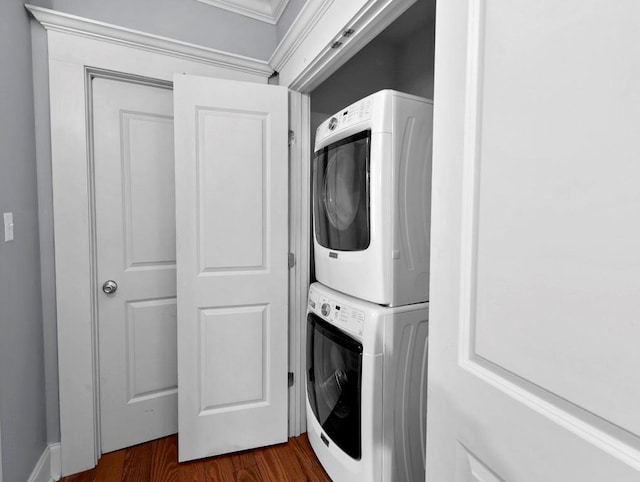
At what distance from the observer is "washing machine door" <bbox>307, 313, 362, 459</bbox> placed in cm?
137

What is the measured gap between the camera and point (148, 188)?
1902mm

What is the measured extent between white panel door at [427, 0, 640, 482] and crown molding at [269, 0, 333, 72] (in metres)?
0.86

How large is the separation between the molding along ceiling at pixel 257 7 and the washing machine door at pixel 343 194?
100cm

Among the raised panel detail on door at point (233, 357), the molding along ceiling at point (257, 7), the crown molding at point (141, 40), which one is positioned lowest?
the raised panel detail on door at point (233, 357)

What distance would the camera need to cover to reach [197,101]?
1.73 m

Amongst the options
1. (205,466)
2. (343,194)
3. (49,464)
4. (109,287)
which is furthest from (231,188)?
(49,464)

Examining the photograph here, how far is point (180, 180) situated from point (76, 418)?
131 centimetres

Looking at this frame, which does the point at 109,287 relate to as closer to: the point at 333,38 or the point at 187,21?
the point at 187,21

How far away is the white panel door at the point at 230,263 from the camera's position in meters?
1.75

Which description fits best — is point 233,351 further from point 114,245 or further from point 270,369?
point 114,245

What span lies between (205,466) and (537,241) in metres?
1.94

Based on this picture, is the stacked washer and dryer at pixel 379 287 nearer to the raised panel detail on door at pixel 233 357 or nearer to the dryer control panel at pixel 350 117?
the dryer control panel at pixel 350 117

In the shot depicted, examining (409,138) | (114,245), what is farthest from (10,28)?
(409,138)

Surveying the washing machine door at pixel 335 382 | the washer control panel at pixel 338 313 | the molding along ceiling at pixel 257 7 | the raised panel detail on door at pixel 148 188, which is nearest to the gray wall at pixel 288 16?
the molding along ceiling at pixel 257 7
